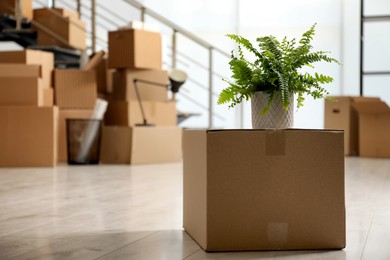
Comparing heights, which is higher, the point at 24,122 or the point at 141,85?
the point at 141,85

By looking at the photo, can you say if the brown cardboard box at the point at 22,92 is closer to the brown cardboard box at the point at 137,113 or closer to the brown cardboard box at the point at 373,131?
the brown cardboard box at the point at 137,113

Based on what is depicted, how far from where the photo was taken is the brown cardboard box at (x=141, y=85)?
17.6 ft

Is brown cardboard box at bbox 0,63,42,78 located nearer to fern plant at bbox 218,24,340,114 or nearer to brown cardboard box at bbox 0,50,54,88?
brown cardboard box at bbox 0,50,54,88

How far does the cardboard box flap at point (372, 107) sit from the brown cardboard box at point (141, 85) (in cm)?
181

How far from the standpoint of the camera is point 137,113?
17.6ft

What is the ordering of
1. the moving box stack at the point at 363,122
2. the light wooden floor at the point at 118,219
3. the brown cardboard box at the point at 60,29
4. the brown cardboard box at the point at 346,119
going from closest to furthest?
the light wooden floor at the point at 118,219 < the brown cardboard box at the point at 60,29 < the moving box stack at the point at 363,122 < the brown cardboard box at the point at 346,119

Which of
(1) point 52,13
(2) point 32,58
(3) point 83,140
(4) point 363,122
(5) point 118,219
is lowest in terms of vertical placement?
(5) point 118,219

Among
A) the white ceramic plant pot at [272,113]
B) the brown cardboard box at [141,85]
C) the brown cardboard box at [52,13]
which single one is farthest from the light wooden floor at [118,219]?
the brown cardboard box at [52,13]

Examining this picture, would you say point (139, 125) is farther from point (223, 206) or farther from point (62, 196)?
point (223, 206)

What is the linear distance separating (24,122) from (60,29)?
1282mm

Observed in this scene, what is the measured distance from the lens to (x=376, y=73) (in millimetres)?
7078

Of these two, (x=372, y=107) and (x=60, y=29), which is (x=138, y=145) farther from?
(x=372, y=107)

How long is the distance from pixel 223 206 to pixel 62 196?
1.40 meters

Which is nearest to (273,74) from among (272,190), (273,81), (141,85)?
(273,81)
